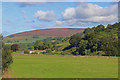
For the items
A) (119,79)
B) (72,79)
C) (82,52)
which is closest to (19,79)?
(72,79)

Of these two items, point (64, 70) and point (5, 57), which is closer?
point (5, 57)

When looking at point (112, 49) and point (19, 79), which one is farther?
point (112, 49)

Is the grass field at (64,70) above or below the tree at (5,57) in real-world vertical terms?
below

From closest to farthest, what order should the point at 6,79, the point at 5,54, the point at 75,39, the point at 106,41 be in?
the point at 6,79
the point at 5,54
the point at 106,41
the point at 75,39

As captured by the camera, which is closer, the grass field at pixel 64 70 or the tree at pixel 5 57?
the tree at pixel 5 57

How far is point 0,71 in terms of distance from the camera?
3384cm

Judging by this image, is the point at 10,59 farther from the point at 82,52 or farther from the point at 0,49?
the point at 82,52

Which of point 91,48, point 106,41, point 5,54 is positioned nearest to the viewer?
point 5,54

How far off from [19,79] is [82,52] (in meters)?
104

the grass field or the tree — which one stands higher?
the tree

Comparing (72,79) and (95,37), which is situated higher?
(95,37)

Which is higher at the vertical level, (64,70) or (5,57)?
(5,57)

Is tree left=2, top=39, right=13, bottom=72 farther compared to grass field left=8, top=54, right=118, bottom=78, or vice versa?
grass field left=8, top=54, right=118, bottom=78

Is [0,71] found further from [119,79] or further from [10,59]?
[119,79]
